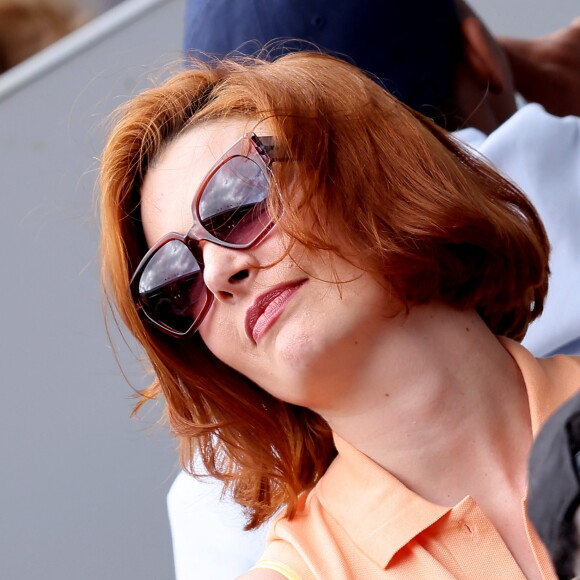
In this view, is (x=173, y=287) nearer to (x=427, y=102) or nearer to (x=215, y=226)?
(x=215, y=226)

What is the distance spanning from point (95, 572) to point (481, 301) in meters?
1.01

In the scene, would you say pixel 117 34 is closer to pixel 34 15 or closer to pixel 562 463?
pixel 34 15

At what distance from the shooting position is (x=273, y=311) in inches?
38.9

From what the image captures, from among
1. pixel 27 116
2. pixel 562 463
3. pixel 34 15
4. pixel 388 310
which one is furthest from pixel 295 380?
pixel 34 15

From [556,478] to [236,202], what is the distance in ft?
1.67

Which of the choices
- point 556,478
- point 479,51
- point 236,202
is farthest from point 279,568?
point 479,51

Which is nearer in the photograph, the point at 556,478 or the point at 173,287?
the point at 556,478

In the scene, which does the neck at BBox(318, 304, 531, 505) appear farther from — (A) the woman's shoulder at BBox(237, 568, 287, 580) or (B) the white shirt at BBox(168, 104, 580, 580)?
(B) the white shirt at BBox(168, 104, 580, 580)

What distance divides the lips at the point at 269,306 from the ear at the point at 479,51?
78cm

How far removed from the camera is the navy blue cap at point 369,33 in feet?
5.15

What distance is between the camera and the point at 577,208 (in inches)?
57.2

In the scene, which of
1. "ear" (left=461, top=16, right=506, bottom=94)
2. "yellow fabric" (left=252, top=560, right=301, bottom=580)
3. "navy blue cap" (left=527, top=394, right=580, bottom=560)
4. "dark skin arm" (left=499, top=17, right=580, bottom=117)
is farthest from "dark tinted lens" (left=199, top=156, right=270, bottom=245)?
"dark skin arm" (left=499, top=17, right=580, bottom=117)

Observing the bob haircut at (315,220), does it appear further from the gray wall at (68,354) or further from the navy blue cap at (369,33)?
the gray wall at (68,354)

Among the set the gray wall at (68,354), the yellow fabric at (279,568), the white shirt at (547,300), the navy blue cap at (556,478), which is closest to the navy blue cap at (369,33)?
the white shirt at (547,300)
